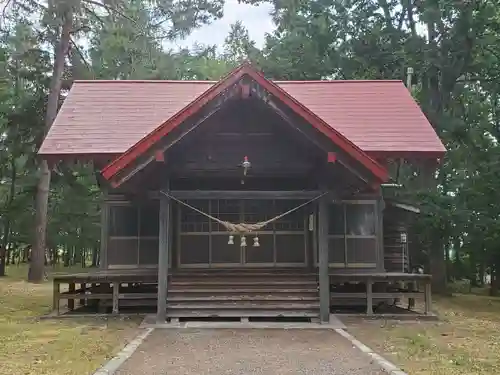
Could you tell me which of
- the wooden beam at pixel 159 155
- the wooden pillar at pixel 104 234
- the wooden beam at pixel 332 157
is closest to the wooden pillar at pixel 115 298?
the wooden pillar at pixel 104 234

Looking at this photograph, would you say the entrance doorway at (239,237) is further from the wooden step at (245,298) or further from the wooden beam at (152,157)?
the wooden beam at (152,157)

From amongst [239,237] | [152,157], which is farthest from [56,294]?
[152,157]

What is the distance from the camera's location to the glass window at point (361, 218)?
1307cm

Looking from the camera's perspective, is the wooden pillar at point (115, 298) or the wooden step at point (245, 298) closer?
the wooden step at point (245, 298)

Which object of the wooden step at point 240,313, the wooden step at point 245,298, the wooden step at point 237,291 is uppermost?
the wooden step at point 237,291

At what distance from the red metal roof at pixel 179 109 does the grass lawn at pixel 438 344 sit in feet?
12.0

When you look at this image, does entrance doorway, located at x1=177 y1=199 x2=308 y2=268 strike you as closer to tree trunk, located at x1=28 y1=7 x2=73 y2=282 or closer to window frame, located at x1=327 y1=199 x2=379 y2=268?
window frame, located at x1=327 y1=199 x2=379 y2=268

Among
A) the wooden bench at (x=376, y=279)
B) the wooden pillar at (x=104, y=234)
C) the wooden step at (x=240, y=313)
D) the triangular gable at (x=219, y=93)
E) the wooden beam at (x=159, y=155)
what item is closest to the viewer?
the triangular gable at (x=219, y=93)

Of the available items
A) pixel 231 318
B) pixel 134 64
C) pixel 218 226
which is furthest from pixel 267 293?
pixel 134 64

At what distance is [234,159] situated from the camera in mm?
10828

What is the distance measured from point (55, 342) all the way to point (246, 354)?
316cm

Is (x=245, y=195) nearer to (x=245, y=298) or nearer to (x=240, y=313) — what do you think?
(x=245, y=298)

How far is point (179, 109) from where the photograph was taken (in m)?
14.1

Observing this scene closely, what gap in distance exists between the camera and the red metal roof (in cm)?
A: 1209
